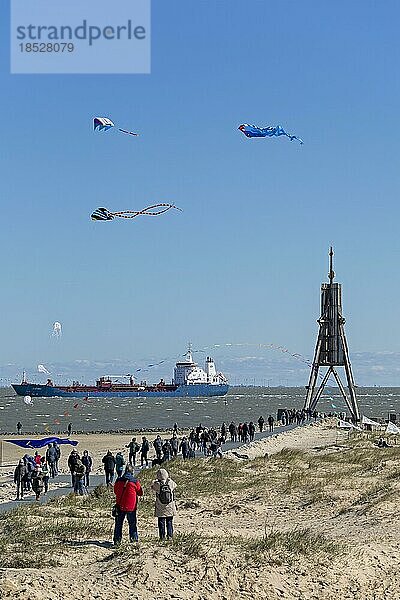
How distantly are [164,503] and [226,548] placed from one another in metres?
A: 1.36

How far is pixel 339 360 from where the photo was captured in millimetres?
57938

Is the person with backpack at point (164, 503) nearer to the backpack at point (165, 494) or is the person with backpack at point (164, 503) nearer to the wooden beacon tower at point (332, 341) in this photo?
the backpack at point (165, 494)

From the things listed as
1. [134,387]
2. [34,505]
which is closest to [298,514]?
[34,505]

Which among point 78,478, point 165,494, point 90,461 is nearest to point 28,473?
point 78,478

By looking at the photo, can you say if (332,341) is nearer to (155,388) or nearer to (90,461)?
(90,461)

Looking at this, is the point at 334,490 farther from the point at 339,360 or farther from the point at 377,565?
the point at 339,360

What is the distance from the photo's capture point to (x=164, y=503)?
14.7 metres

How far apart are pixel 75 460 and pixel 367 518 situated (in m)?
8.07

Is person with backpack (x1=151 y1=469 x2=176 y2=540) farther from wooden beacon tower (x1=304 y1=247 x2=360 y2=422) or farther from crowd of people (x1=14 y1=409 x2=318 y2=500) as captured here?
wooden beacon tower (x1=304 y1=247 x2=360 y2=422)

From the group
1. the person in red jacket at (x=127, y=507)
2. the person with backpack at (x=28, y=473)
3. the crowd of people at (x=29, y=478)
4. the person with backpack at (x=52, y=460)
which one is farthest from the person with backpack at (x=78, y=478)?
the person in red jacket at (x=127, y=507)

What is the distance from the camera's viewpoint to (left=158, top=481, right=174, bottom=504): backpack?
14.8 metres

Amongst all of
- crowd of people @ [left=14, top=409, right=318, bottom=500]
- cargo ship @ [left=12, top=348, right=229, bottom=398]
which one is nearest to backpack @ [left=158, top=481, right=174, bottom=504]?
crowd of people @ [left=14, top=409, right=318, bottom=500]

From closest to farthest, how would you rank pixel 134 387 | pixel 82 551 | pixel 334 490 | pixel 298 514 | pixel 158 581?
pixel 158 581
pixel 82 551
pixel 298 514
pixel 334 490
pixel 134 387

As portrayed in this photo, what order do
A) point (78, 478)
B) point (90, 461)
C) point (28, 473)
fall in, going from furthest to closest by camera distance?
point (90, 461) → point (28, 473) → point (78, 478)
